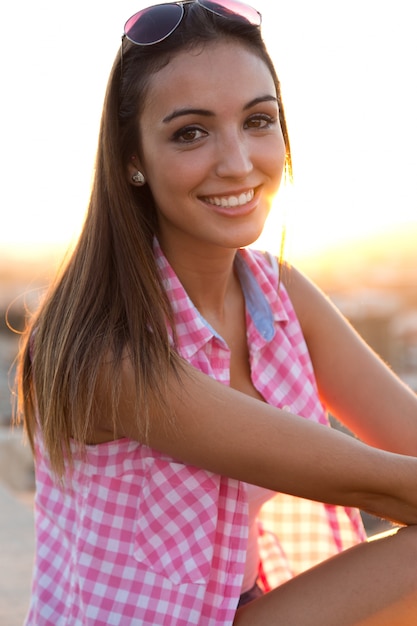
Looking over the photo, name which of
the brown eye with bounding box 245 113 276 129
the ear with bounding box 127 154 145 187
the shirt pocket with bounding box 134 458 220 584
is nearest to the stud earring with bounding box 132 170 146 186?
the ear with bounding box 127 154 145 187

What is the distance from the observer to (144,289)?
7.12ft

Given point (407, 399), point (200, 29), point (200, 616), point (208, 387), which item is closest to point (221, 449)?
point (208, 387)

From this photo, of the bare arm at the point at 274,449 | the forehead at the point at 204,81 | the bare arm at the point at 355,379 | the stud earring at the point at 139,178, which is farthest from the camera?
the bare arm at the point at 355,379

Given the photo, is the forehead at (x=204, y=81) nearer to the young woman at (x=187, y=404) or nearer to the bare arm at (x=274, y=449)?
the young woman at (x=187, y=404)

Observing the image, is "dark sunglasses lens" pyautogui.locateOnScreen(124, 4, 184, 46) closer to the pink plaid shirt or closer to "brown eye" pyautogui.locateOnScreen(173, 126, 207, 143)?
"brown eye" pyautogui.locateOnScreen(173, 126, 207, 143)

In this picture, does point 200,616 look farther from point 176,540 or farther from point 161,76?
point 161,76

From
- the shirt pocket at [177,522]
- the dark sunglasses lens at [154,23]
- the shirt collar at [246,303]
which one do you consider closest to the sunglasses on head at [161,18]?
the dark sunglasses lens at [154,23]

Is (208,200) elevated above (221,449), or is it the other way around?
(208,200)

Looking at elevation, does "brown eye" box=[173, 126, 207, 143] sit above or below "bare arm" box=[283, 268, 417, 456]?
above

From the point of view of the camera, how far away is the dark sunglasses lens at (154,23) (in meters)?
2.16

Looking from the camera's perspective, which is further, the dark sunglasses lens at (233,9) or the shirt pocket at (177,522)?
the dark sunglasses lens at (233,9)

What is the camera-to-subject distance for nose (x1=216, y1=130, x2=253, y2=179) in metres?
2.17

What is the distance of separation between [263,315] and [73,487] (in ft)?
2.19

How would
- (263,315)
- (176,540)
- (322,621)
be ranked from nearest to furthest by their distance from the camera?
(322,621)
(176,540)
(263,315)
